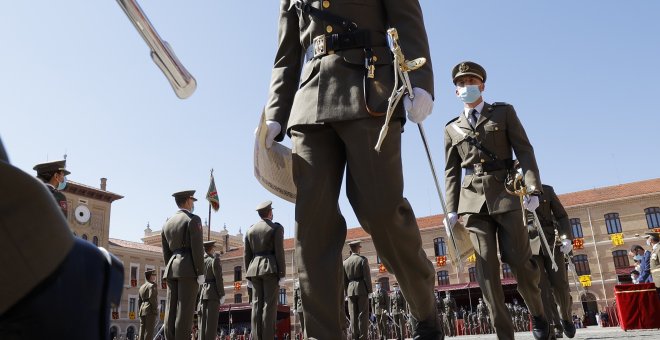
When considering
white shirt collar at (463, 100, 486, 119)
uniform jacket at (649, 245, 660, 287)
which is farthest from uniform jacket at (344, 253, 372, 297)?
white shirt collar at (463, 100, 486, 119)

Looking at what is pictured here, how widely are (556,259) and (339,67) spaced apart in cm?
751

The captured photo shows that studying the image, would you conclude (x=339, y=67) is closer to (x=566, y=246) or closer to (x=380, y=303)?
(x=566, y=246)

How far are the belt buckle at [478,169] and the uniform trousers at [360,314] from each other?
306 inches

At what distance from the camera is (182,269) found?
26.6 feet

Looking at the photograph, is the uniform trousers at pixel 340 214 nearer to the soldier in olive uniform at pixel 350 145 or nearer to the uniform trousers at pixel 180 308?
the soldier in olive uniform at pixel 350 145

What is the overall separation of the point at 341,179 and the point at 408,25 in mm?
1009

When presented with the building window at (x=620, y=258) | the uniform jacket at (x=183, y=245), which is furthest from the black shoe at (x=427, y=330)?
the building window at (x=620, y=258)

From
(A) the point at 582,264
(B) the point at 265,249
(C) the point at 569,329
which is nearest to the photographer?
(C) the point at 569,329

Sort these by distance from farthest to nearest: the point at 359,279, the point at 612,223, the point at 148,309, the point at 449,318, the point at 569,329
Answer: the point at 612,223, the point at 449,318, the point at 148,309, the point at 359,279, the point at 569,329

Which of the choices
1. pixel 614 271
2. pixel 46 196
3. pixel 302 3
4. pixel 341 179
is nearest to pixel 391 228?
pixel 341 179

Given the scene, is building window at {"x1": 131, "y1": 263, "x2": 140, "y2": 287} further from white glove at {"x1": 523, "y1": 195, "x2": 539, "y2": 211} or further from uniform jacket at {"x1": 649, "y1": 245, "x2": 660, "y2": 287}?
white glove at {"x1": 523, "y1": 195, "x2": 539, "y2": 211}

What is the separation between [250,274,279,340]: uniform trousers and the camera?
892cm

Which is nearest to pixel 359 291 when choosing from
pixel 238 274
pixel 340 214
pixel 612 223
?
pixel 340 214

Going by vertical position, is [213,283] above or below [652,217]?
below
